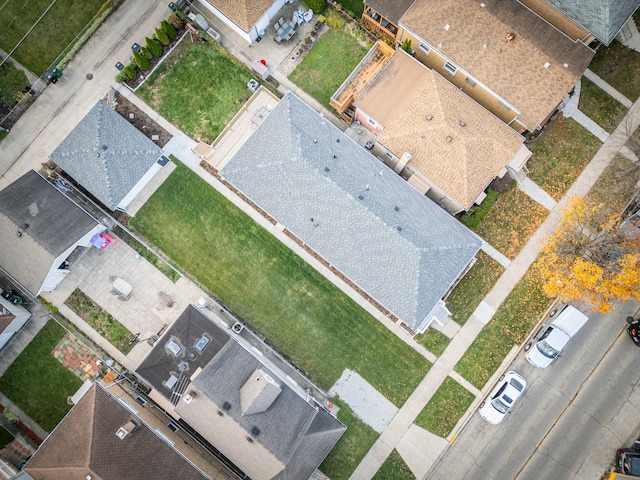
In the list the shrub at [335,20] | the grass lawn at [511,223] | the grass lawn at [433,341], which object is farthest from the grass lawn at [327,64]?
the grass lawn at [433,341]

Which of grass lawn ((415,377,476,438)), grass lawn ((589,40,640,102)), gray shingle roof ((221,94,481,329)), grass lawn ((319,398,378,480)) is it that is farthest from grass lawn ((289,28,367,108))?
grass lawn ((319,398,378,480))

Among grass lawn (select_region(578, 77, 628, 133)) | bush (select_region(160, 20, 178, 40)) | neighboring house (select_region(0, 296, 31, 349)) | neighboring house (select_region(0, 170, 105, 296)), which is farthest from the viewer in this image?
grass lawn (select_region(578, 77, 628, 133))

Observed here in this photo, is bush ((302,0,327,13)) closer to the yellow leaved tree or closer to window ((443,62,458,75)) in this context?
window ((443,62,458,75))

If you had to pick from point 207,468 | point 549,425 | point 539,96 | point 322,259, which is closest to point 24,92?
point 322,259

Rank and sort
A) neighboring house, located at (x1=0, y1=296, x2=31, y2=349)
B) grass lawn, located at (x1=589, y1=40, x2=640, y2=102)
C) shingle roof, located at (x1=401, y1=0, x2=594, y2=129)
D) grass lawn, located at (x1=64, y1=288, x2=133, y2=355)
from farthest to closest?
grass lawn, located at (x1=589, y1=40, x2=640, y2=102) < grass lawn, located at (x1=64, y1=288, x2=133, y2=355) < neighboring house, located at (x1=0, y1=296, x2=31, y2=349) < shingle roof, located at (x1=401, y1=0, x2=594, y2=129)

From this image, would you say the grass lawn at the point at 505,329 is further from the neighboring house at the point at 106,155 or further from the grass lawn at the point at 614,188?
the neighboring house at the point at 106,155

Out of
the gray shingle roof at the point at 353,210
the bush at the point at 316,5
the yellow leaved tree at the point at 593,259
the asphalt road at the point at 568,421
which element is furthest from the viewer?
the bush at the point at 316,5

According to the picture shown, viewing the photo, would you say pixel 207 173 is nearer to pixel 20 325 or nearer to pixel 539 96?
pixel 20 325
